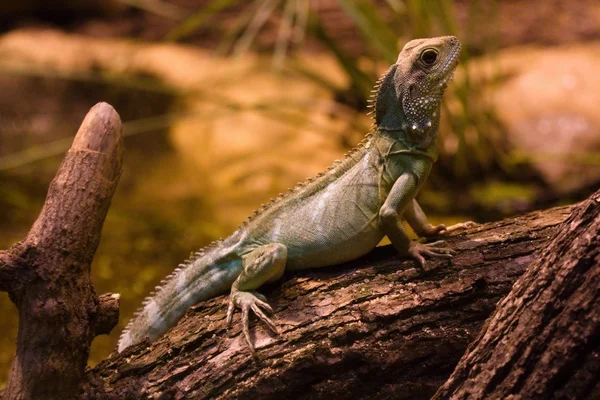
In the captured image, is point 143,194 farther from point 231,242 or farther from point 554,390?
point 554,390

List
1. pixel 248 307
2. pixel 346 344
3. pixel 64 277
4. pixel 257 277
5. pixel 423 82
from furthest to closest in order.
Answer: pixel 423 82 < pixel 257 277 < pixel 248 307 < pixel 346 344 < pixel 64 277

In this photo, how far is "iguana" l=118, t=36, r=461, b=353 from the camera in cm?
363

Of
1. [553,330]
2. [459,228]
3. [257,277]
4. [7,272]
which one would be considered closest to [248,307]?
[257,277]

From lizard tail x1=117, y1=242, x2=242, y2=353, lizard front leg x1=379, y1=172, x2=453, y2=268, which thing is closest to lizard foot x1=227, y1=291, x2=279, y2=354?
lizard tail x1=117, y1=242, x2=242, y2=353

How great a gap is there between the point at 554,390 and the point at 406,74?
→ 202 cm

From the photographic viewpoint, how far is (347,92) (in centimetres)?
799

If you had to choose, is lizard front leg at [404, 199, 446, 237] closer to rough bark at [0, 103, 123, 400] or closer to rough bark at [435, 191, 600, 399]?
rough bark at [435, 191, 600, 399]

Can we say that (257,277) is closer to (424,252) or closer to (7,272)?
(424,252)

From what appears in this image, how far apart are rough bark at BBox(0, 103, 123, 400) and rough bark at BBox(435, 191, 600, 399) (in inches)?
77.1

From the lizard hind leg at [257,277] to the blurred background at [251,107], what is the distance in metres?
2.19

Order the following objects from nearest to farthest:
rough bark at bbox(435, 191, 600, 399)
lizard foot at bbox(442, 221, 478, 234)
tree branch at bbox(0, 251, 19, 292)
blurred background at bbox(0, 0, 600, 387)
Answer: rough bark at bbox(435, 191, 600, 399)
tree branch at bbox(0, 251, 19, 292)
lizard foot at bbox(442, 221, 478, 234)
blurred background at bbox(0, 0, 600, 387)

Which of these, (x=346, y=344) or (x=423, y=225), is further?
(x=423, y=225)

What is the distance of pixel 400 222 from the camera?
11.7ft

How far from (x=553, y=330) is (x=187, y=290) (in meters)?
2.25
